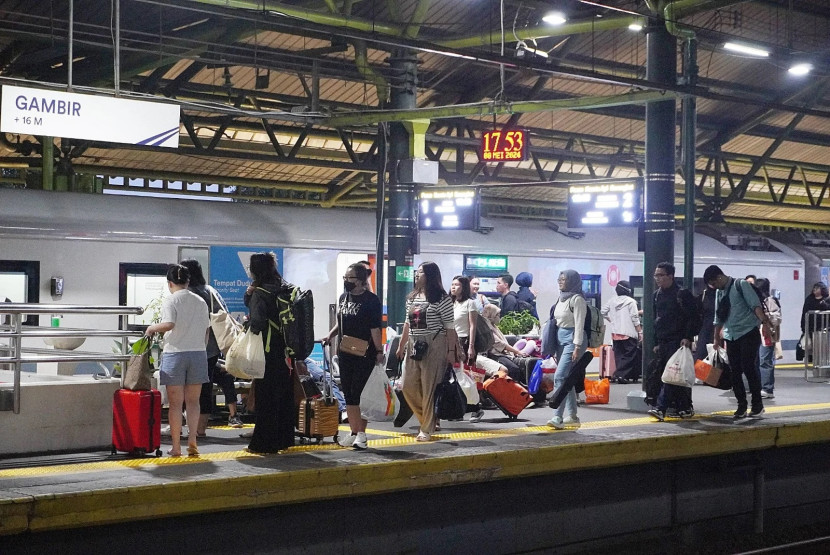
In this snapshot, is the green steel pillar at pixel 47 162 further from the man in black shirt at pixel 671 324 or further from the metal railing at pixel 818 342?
the metal railing at pixel 818 342

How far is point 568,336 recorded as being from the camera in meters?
10.3

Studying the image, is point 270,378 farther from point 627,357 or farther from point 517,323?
point 627,357

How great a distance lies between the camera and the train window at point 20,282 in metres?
12.7

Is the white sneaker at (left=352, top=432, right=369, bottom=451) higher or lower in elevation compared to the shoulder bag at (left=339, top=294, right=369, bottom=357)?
lower

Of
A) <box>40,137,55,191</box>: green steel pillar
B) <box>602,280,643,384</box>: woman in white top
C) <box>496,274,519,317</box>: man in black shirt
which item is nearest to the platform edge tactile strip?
<box>496,274,519,317</box>: man in black shirt

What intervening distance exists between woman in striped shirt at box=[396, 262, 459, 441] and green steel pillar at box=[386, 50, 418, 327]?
6.84 m

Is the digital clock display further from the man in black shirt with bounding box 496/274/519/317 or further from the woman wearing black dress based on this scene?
the woman wearing black dress

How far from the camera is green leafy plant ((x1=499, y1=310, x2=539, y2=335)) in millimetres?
13742

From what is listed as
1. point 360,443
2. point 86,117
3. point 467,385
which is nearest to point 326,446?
point 360,443

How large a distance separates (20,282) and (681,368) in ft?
24.5

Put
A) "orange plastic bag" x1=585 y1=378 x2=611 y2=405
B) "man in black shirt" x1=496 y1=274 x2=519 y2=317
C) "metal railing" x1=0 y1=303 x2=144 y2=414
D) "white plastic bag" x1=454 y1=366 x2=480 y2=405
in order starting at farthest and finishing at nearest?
"man in black shirt" x1=496 y1=274 x2=519 y2=317, "orange plastic bag" x1=585 y1=378 x2=611 y2=405, "white plastic bag" x1=454 y1=366 x2=480 y2=405, "metal railing" x1=0 y1=303 x2=144 y2=414

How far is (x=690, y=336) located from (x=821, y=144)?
57.0 feet

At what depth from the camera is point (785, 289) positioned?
22.2 meters

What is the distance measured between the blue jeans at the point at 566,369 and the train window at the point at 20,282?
20.0ft
